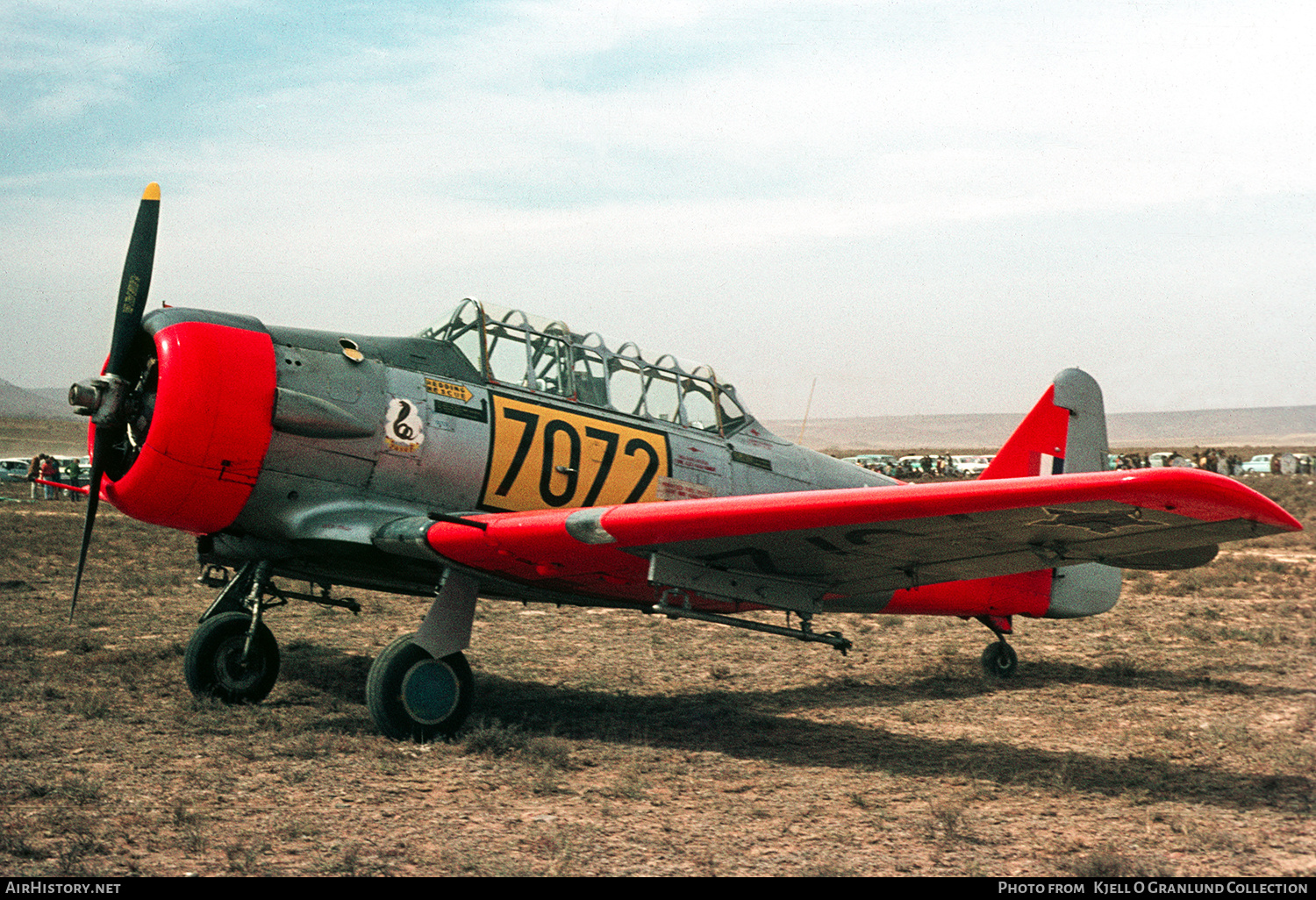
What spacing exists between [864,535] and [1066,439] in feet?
15.4

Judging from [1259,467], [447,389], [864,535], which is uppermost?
[1259,467]

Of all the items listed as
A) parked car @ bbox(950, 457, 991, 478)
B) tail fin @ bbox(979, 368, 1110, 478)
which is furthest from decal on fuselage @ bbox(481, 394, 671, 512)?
parked car @ bbox(950, 457, 991, 478)

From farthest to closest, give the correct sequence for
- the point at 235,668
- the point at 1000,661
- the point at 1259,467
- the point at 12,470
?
the point at 1259,467 < the point at 12,470 < the point at 1000,661 < the point at 235,668

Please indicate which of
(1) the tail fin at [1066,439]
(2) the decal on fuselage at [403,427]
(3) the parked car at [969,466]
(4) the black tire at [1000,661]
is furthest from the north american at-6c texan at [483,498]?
(3) the parked car at [969,466]

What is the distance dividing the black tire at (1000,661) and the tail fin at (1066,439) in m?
0.94

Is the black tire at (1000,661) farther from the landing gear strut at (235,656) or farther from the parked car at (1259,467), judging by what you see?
the parked car at (1259,467)

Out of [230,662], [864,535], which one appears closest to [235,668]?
[230,662]

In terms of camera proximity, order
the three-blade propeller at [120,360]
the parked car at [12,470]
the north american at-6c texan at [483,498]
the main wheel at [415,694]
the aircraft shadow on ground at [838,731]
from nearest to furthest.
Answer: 1. the north american at-6c texan at [483,498]
2. the aircraft shadow on ground at [838,731]
3. the main wheel at [415,694]
4. the three-blade propeller at [120,360]
5. the parked car at [12,470]

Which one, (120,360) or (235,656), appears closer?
(120,360)

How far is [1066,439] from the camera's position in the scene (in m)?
8.84

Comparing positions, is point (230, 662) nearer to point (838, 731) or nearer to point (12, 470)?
point (838, 731)

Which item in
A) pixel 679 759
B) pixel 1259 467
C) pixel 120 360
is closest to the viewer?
pixel 679 759

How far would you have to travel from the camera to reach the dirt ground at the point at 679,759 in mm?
3982

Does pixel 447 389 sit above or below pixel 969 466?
below
